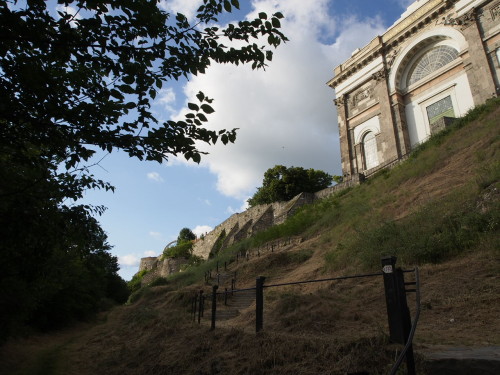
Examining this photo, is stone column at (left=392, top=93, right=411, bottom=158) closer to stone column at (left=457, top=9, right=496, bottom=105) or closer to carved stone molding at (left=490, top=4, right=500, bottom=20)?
stone column at (left=457, top=9, right=496, bottom=105)

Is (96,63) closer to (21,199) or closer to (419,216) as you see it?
(21,199)

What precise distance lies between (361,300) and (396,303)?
145 inches

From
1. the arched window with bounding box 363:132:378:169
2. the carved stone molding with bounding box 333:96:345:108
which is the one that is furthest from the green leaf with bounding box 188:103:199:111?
the carved stone molding with bounding box 333:96:345:108

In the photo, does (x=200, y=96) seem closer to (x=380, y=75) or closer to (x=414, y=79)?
(x=414, y=79)

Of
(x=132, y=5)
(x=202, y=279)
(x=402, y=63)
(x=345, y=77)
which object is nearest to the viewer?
(x=132, y=5)

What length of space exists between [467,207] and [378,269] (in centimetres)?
301

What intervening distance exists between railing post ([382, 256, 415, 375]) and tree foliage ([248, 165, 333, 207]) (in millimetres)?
26581

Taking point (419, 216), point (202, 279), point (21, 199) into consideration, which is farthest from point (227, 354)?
point (202, 279)

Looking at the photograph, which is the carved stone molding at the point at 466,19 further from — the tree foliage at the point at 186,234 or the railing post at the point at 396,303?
the tree foliage at the point at 186,234

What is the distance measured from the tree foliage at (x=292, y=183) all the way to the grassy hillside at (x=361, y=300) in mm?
13067

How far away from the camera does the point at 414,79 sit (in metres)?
26.7

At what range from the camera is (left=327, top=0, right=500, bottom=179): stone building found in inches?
856

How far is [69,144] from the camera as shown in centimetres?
359

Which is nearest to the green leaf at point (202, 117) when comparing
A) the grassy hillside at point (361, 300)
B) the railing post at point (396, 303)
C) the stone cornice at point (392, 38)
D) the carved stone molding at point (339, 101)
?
the railing post at point (396, 303)
